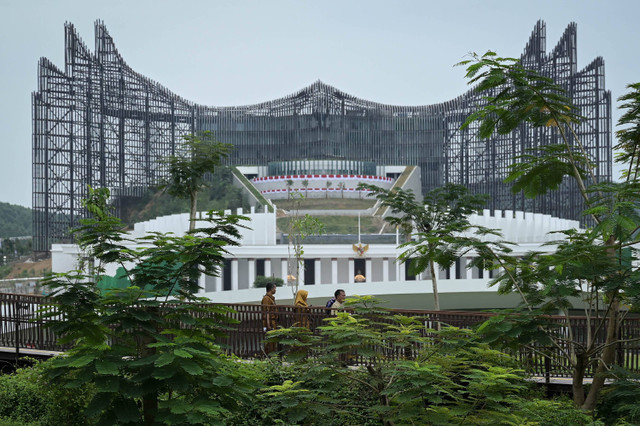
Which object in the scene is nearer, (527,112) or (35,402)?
(527,112)

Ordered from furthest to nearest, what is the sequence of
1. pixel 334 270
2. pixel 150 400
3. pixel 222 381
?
pixel 334 270
pixel 150 400
pixel 222 381

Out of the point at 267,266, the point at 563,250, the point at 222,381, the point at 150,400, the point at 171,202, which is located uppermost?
the point at 171,202

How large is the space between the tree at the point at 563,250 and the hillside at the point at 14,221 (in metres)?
114

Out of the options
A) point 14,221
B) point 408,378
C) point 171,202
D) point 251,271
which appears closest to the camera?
point 408,378

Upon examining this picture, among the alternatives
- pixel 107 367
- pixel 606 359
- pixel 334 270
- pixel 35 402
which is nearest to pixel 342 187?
pixel 334 270

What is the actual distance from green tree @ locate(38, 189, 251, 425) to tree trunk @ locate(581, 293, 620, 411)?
4856mm

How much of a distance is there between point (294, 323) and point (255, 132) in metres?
86.4

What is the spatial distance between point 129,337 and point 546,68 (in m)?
69.4

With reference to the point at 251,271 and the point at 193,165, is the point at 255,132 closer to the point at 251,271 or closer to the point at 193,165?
the point at 251,271

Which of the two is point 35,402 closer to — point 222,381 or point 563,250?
point 222,381

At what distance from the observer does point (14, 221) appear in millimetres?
122250

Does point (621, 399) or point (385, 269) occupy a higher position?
point (621, 399)

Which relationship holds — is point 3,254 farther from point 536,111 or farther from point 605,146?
point 536,111

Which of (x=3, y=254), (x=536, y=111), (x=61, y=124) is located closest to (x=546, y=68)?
(x=61, y=124)
